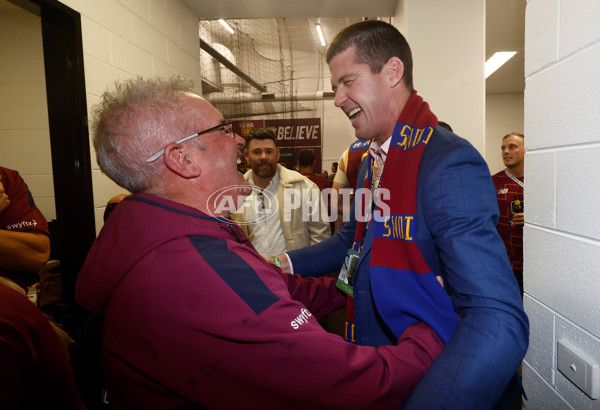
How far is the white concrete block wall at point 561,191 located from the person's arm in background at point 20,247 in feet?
7.80

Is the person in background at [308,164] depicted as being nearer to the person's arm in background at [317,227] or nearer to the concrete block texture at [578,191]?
the person's arm in background at [317,227]

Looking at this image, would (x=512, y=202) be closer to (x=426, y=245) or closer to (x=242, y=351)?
(x=426, y=245)

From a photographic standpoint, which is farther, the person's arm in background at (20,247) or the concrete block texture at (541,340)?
the person's arm in background at (20,247)

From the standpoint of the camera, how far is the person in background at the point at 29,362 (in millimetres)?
882

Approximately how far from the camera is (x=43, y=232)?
2100 millimetres

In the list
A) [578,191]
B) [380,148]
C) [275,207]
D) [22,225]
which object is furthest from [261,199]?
[578,191]

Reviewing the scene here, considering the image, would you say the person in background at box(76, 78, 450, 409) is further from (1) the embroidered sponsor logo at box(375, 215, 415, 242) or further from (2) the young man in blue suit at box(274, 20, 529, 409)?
(1) the embroidered sponsor logo at box(375, 215, 415, 242)

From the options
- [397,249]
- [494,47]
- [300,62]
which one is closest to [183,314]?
[397,249]

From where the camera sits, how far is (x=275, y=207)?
3193mm

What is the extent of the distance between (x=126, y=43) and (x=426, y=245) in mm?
2682

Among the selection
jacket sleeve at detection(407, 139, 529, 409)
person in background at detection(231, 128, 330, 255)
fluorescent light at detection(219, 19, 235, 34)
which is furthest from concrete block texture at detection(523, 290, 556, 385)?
fluorescent light at detection(219, 19, 235, 34)

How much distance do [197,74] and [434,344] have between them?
381 centimetres

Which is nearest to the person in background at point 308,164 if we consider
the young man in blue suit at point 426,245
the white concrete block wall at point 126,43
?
the white concrete block wall at point 126,43

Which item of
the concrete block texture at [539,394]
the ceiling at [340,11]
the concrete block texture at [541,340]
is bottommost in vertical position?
the concrete block texture at [539,394]
